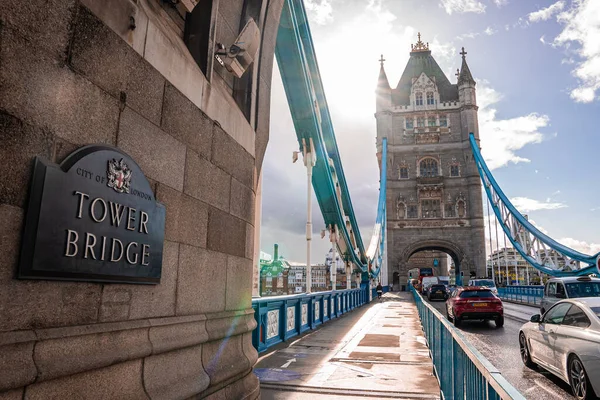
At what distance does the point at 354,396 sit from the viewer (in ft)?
18.0

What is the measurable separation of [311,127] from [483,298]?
8.22 metres

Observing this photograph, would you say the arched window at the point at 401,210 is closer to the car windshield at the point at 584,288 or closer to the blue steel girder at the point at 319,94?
the blue steel girder at the point at 319,94

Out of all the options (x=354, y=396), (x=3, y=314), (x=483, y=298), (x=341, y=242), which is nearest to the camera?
(x=3, y=314)

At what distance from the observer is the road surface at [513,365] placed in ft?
19.5

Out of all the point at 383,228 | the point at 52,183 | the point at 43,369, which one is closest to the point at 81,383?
the point at 43,369

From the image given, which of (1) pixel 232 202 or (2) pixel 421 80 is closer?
(1) pixel 232 202

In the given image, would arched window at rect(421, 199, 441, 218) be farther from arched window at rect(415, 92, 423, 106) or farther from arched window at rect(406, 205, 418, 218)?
arched window at rect(415, 92, 423, 106)

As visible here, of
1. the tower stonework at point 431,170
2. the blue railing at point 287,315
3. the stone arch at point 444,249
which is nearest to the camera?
the blue railing at point 287,315

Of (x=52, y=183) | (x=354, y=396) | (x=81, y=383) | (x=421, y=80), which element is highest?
(x=421, y=80)

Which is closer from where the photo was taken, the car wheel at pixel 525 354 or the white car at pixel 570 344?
the white car at pixel 570 344

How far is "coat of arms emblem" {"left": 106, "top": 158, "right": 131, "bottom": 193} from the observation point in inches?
111

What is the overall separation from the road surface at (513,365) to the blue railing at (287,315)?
4154mm

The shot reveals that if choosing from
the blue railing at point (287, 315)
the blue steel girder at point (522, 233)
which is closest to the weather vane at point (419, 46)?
the blue steel girder at point (522, 233)

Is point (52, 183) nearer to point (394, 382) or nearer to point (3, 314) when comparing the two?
point (3, 314)
